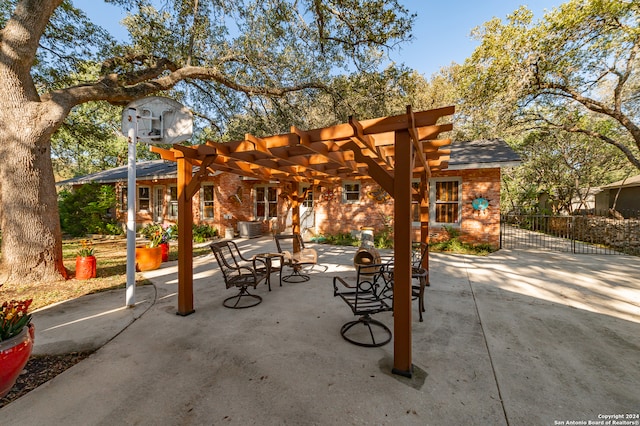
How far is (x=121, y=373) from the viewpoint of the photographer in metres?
2.63

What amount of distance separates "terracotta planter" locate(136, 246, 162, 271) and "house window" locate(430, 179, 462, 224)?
31.0 feet

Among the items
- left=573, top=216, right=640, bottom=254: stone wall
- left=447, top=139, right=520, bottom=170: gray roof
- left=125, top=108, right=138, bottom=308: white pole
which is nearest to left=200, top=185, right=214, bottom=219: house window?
left=125, top=108, right=138, bottom=308: white pole

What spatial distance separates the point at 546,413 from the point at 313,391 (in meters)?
1.95

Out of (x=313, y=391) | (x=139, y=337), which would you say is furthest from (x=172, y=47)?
(x=313, y=391)

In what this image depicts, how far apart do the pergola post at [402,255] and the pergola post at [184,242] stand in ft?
10.5

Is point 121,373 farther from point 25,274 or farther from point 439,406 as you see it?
point 25,274

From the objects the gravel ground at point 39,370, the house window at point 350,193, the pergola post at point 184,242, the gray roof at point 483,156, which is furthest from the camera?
the house window at point 350,193

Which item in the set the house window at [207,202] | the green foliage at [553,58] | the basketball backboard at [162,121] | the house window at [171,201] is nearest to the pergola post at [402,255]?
the basketball backboard at [162,121]

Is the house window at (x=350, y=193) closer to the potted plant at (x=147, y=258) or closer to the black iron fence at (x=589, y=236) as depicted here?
the black iron fence at (x=589, y=236)

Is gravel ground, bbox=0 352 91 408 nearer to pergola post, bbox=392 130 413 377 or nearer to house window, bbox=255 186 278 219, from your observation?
pergola post, bbox=392 130 413 377

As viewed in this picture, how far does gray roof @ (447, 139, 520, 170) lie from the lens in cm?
844

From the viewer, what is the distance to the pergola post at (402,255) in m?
2.62

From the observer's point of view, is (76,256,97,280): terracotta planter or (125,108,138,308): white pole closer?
(125,108,138,308): white pole

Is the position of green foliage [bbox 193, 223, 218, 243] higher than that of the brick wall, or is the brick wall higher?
the brick wall
